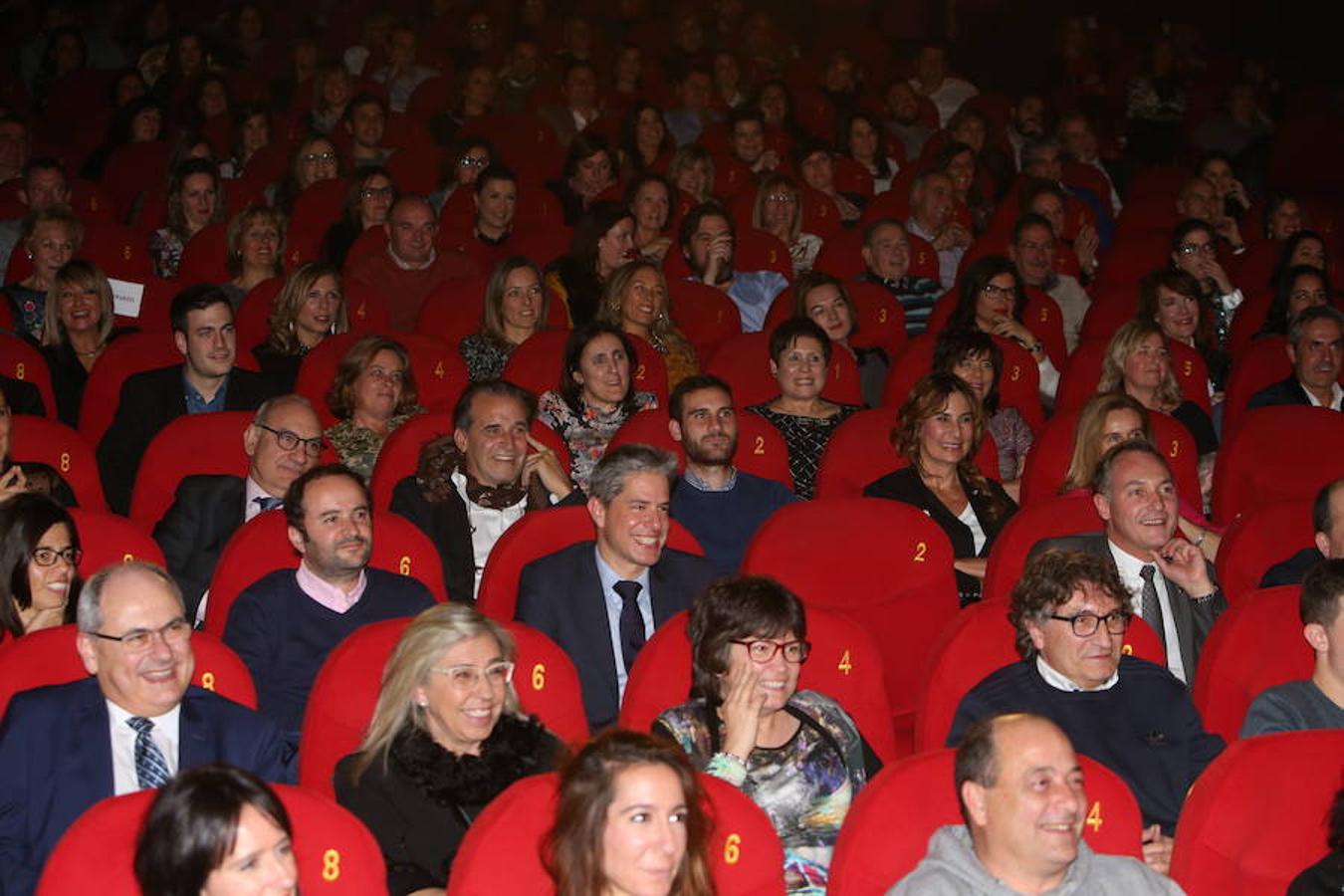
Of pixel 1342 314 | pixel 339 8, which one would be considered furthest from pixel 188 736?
pixel 339 8

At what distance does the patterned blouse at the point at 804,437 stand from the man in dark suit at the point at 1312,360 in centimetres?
178

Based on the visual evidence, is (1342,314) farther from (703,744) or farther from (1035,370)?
(703,744)

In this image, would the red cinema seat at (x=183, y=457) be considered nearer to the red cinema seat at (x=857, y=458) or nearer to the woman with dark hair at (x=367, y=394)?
the woman with dark hair at (x=367, y=394)

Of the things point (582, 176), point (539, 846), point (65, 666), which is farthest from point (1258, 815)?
point (582, 176)

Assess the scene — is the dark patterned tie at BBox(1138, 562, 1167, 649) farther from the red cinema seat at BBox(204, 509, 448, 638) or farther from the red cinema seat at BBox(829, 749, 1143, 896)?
the red cinema seat at BBox(204, 509, 448, 638)

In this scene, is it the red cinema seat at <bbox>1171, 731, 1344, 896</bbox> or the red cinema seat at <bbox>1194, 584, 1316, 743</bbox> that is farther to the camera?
the red cinema seat at <bbox>1194, 584, 1316, 743</bbox>

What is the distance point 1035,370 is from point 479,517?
8.90 feet

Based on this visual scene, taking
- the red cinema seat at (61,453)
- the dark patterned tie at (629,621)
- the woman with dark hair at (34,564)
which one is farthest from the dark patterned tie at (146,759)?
the red cinema seat at (61,453)

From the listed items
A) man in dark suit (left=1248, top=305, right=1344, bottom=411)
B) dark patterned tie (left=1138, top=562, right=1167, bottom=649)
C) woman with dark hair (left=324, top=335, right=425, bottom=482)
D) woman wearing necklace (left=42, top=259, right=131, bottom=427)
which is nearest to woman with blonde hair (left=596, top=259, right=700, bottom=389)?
woman with dark hair (left=324, top=335, right=425, bottom=482)

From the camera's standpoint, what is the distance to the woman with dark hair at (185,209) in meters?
8.84

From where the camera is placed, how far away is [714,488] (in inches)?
235

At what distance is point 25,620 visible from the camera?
4.51 m

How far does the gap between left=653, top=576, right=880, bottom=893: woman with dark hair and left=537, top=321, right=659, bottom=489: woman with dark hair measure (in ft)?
8.29

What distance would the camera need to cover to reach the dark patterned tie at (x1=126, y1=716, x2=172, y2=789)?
3.94 metres
